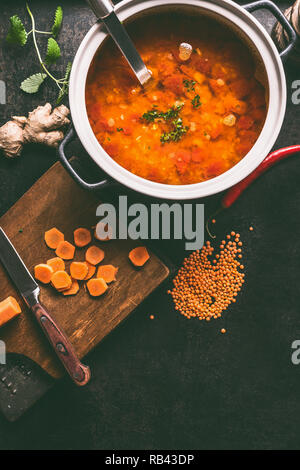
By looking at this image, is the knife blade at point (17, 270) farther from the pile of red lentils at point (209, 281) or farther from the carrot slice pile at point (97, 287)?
the pile of red lentils at point (209, 281)

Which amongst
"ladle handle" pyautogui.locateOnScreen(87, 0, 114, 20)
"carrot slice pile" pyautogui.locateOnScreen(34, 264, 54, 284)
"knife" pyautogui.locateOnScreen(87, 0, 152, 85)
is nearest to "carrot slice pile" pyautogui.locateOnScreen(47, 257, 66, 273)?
"carrot slice pile" pyautogui.locateOnScreen(34, 264, 54, 284)

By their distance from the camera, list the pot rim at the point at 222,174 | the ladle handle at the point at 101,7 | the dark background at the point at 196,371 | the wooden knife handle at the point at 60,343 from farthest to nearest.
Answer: the dark background at the point at 196,371
the wooden knife handle at the point at 60,343
the pot rim at the point at 222,174
the ladle handle at the point at 101,7

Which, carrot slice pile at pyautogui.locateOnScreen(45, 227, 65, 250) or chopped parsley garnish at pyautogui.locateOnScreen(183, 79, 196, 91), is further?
carrot slice pile at pyautogui.locateOnScreen(45, 227, 65, 250)

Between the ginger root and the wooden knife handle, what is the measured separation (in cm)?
64

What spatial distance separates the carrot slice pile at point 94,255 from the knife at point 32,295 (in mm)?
227

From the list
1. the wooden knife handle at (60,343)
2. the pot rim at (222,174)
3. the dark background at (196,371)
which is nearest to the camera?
the pot rim at (222,174)

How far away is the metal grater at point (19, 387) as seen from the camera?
1.57 meters

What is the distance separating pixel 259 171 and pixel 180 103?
0.53m

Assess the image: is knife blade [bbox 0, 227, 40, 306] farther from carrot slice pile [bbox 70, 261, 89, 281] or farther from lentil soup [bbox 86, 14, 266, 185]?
lentil soup [bbox 86, 14, 266, 185]

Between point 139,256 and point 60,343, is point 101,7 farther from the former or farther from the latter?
point 60,343

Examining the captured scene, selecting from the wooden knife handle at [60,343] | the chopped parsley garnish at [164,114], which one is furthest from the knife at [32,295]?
the chopped parsley garnish at [164,114]

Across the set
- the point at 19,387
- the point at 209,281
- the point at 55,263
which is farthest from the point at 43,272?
the point at 209,281

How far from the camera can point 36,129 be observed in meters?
1.61

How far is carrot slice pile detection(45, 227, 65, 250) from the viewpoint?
1602 millimetres
